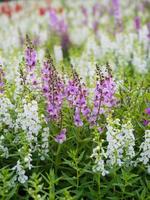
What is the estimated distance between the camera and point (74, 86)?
4961 millimetres

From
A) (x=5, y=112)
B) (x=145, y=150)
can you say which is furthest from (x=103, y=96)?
(x=5, y=112)

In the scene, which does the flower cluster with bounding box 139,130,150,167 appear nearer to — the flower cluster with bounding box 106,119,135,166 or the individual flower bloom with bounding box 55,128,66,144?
the flower cluster with bounding box 106,119,135,166

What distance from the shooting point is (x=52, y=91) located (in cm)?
495

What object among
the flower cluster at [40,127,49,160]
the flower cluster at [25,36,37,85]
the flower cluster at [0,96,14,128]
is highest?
the flower cluster at [25,36,37,85]

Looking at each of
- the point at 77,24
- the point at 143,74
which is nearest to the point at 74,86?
the point at 143,74

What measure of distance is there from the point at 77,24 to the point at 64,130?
8.53 meters

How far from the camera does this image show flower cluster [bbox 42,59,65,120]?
16.0 ft

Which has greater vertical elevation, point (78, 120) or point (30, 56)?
point (30, 56)

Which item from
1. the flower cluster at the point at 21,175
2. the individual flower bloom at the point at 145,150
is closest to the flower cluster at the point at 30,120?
the flower cluster at the point at 21,175

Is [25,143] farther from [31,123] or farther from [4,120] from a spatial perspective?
[4,120]

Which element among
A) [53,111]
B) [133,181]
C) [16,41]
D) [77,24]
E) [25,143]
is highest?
[77,24]

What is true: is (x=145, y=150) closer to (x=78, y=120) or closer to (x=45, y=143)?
(x=78, y=120)

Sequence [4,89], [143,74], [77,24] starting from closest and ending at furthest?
[4,89] → [143,74] → [77,24]

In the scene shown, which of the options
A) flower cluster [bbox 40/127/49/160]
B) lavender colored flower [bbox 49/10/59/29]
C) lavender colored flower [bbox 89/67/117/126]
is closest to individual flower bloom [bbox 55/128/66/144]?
flower cluster [bbox 40/127/49/160]
